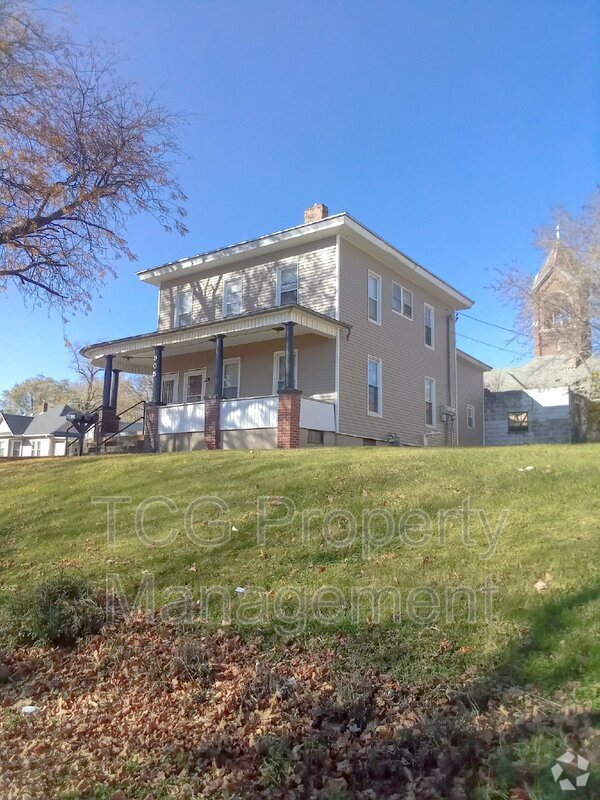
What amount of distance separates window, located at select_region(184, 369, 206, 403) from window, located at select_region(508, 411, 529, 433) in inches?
545

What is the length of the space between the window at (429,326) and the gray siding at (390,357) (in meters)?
0.25

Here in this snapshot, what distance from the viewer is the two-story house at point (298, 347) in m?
15.6

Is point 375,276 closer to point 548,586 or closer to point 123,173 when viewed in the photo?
point 123,173

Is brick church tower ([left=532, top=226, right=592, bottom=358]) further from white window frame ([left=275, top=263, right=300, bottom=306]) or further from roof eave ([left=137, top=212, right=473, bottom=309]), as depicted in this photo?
white window frame ([left=275, top=263, right=300, bottom=306])

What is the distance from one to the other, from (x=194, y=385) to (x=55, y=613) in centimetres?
1518

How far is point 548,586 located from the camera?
4707 millimetres

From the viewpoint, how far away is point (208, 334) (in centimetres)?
1661

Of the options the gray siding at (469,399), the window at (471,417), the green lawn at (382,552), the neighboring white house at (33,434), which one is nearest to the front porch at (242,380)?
the green lawn at (382,552)

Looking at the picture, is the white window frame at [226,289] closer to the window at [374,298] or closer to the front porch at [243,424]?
the front porch at [243,424]

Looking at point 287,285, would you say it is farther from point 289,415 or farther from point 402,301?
point 289,415

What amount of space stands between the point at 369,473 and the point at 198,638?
4.17 m

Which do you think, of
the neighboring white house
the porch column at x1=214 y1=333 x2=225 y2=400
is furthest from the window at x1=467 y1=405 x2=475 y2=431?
the neighboring white house

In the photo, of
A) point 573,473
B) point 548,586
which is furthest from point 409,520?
point 573,473

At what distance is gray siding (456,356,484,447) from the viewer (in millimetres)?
24094
